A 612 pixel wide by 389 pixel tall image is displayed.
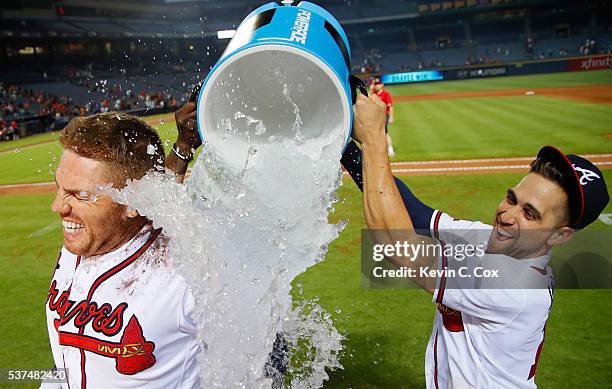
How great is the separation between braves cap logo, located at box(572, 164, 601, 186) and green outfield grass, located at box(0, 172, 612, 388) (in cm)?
237

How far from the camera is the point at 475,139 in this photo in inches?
525

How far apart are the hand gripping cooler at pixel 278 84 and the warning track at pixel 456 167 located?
8082 mm

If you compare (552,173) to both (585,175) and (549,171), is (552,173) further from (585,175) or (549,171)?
(585,175)

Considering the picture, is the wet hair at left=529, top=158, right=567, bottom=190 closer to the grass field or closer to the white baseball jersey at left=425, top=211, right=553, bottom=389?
the white baseball jersey at left=425, top=211, right=553, bottom=389

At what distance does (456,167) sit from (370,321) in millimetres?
6517

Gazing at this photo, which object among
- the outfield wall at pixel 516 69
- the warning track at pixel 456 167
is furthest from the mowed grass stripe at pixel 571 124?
the outfield wall at pixel 516 69

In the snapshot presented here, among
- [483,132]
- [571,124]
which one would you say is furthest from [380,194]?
[571,124]

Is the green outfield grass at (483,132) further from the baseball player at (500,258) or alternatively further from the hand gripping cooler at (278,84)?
the baseball player at (500,258)

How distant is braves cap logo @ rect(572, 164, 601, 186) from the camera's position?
1963 mm

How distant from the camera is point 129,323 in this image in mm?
1864

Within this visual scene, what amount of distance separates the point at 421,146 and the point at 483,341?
11.5 meters

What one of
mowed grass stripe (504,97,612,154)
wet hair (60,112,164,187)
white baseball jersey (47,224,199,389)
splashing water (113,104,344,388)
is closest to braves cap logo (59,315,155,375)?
white baseball jersey (47,224,199,389)

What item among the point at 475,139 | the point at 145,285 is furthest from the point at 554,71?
the point at 145,285

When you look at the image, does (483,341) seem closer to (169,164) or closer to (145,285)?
(145,285)
